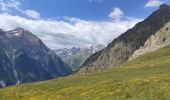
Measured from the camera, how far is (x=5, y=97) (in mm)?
49781

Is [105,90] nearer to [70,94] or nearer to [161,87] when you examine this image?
[70,94]

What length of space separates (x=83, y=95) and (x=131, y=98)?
847 cm

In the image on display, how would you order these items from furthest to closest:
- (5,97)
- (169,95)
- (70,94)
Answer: (5,97) < (70,94) < (169,95)

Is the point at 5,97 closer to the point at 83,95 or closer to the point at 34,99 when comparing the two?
the point at 34,99

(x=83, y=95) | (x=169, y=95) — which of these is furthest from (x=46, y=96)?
(x=169, y=95)

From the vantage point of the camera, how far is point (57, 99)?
134 feet

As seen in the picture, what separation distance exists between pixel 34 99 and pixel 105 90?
28.2ft

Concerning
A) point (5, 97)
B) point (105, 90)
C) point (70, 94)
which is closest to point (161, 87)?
point (105, 90)

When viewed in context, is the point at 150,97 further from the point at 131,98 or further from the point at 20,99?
the point at 20,99

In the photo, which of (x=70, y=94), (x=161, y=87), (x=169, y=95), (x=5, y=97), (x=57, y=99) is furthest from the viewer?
(x=5, y=97)

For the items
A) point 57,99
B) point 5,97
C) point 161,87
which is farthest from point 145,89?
point 5,97

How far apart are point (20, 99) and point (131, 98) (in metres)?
17.1

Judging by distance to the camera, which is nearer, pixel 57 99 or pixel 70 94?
pixel 57 99

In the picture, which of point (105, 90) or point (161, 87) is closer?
point (161, 87)
